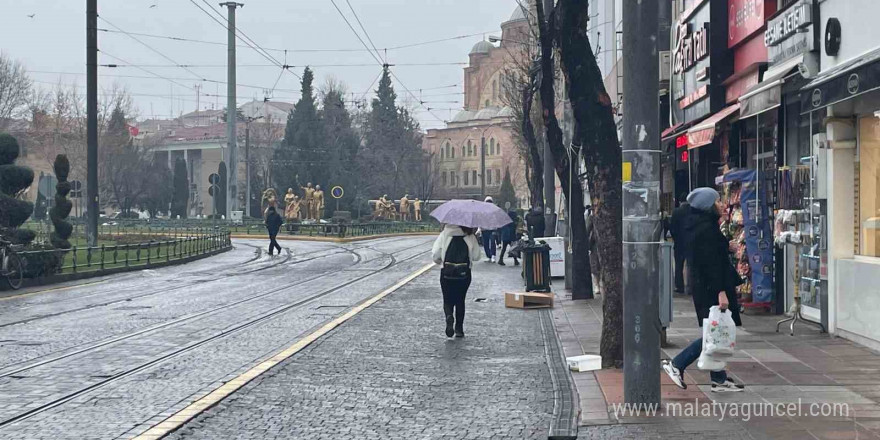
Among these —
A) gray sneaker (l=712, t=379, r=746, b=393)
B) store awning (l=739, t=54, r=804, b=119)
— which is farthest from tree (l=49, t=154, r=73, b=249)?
gray sneaker (l=712, t=379, r=746, b=393)

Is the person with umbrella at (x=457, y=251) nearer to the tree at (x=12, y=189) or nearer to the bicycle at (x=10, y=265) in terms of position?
the bicycle at (x=10, y=265)

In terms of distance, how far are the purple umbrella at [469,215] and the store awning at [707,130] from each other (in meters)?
5.10

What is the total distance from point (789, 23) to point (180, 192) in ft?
293

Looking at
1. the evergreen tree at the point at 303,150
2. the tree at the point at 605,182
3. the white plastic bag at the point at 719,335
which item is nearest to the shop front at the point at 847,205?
the tree at the point at 605,182

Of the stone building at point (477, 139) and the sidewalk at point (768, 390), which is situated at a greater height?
the stone building at point (477, 139)

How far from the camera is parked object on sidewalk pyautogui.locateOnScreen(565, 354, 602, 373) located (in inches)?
401

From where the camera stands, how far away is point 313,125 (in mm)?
85750

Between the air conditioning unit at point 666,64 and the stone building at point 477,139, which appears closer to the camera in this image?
the air conditioning unit at point 666,64

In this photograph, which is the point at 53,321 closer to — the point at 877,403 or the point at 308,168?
the point at 877,403

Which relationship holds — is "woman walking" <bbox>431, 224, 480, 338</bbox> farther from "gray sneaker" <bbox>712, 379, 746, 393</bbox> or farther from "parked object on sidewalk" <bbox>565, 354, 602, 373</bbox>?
"gray sneaker" <bbox>712, 379, 746, 393</bbox>

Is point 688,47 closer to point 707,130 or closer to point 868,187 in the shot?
point 707,130

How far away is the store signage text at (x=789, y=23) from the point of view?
1338 cm

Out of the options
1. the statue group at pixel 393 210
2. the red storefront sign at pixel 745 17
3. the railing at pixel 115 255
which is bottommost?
the railing at pixel 115 255

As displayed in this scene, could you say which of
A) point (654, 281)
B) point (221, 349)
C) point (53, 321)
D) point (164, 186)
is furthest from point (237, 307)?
point (164, 186)
